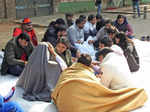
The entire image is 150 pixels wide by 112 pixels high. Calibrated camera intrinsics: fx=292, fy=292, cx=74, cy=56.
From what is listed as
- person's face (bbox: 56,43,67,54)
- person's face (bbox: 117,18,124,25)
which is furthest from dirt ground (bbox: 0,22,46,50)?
person's face (bbox: 56,43,67,54)

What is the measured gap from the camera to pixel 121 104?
4.04 meters

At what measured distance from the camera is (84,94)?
3797 mm

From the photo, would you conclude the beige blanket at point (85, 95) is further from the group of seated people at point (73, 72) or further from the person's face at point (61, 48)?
the person's face at point (61, 48)

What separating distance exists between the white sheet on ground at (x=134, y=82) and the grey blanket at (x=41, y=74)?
169 mm

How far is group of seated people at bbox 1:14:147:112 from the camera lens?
150 inches

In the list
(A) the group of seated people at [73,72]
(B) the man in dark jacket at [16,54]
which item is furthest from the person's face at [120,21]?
(B) the man in dark jacket at [16,54]

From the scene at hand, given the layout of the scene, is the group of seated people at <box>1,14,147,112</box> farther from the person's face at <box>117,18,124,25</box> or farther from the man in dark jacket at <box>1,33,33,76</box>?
the person's face at <box>117,18,124,25</box>

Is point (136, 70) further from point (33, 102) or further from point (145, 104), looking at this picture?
point (33, 102)

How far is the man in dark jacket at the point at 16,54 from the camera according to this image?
5.32 m

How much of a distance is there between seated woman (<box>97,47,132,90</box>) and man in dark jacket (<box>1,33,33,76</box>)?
1.69 metres

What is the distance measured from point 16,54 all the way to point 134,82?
7.39 ft

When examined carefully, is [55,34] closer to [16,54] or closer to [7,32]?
[16,54]

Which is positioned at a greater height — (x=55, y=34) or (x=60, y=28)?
(x=60, y=28)

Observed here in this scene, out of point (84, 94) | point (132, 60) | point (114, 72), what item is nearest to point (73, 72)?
point (84, 94)
